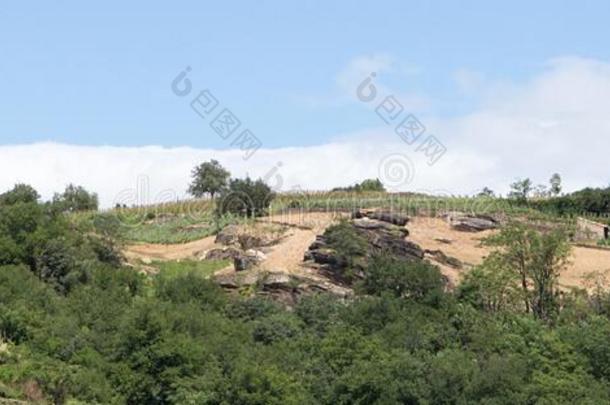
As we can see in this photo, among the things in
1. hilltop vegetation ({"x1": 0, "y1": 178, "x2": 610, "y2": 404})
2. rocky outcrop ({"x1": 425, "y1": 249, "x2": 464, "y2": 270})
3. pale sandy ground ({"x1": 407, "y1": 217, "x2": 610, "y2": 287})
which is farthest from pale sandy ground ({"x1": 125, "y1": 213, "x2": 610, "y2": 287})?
hilltop vegetation ({"x1": 0, "y1": 178, "x2": 610, "y2": 404})

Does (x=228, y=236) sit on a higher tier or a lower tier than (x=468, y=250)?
higher

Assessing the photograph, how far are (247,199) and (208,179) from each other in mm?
15565

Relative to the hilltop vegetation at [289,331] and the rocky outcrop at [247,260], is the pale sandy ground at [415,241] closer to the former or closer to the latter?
the rocky outcrop at [247,260]

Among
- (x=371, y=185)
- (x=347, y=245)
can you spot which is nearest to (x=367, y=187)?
(x=371, y=185)

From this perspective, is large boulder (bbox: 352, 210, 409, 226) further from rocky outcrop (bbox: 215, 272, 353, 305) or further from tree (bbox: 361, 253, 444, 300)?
tree (bbox: 361, 253, 444, 300)

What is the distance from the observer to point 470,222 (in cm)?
7788

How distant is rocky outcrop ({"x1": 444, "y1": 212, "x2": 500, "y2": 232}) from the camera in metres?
77.2

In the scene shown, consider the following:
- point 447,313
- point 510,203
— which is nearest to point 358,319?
point 447,313

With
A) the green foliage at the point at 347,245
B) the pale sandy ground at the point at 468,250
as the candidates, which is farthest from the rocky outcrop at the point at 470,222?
the green foliage at the point at 347,245

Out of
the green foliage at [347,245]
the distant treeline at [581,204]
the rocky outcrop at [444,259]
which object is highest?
the distant treeline at [581,204]

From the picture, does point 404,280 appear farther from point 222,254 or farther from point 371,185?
point 371,185

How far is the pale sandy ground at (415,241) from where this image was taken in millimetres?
65238

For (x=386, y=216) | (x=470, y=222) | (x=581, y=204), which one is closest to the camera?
(x=386, y=216)

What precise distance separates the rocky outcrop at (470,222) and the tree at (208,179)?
24.3m
